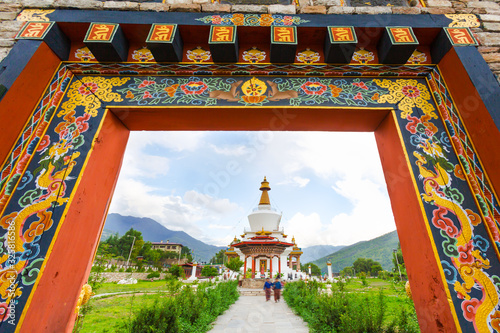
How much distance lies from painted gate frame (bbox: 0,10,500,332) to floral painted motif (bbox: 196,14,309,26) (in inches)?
50.8

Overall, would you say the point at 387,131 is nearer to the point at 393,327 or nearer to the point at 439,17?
the point at 439,17

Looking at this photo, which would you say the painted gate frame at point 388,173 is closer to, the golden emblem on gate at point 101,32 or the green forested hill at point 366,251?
the golden emblem on gate at point 101,32

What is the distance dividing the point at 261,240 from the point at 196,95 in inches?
790

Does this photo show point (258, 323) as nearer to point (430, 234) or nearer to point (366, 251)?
point (430, 234)

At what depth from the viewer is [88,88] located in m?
3.38

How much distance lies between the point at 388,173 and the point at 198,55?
11.0 feet

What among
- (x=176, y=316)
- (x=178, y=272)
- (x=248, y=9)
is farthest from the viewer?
(x=178, y=272)

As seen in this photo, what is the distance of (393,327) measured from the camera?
14.4ft

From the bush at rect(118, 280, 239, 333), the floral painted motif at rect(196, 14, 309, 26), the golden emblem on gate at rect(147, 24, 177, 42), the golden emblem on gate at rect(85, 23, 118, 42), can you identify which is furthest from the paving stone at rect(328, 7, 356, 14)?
the bush at rect(118, 280, 239, 333)

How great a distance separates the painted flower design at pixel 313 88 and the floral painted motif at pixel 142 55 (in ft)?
7.69

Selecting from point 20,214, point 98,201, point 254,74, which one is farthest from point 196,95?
point 20,214

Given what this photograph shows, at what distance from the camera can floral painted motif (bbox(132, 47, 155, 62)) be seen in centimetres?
353

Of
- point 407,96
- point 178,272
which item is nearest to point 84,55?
point 407,96

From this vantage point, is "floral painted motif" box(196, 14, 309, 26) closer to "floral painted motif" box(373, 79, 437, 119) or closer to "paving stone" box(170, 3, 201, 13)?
"paving stone" box(170, 3, 201, 13)
